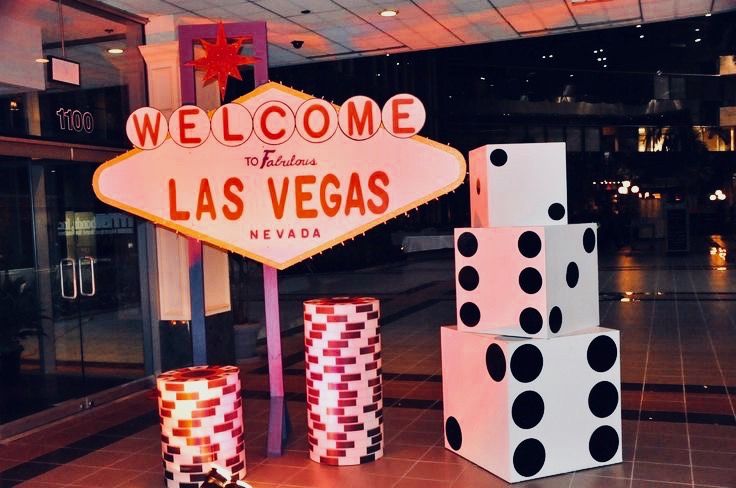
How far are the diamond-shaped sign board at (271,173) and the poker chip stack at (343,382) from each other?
44 centimetres

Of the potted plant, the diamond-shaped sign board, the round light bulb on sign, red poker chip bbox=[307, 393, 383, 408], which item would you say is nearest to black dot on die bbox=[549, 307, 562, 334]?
the diamond-shaped sign board

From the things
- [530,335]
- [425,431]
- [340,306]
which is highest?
[340,306]

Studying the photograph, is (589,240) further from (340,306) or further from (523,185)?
(340,306)

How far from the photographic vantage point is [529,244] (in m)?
3.81

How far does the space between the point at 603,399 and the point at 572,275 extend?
0.71 meters

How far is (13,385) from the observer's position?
19.9 feet

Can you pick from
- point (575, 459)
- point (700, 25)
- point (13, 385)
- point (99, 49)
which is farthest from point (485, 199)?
point (700, 25)

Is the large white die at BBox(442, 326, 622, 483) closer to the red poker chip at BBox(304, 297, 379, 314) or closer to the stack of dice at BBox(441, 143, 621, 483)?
the stack of dice at BBox(441, 143, 621, 483)

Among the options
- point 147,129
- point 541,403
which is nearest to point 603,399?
point 541,403

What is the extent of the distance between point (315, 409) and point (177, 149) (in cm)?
176

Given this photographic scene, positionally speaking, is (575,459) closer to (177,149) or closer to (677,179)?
(177,149)

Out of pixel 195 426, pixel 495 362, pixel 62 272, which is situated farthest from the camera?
pixel 62 272

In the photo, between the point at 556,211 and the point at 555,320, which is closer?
the point at 555,320

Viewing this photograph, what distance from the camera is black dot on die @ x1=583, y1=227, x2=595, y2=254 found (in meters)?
3.96
